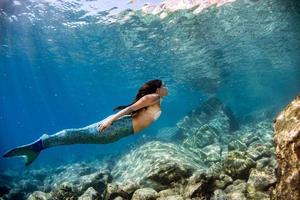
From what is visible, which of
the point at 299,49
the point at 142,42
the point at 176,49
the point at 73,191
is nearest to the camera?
the point at 73,191

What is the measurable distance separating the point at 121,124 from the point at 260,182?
316 cm

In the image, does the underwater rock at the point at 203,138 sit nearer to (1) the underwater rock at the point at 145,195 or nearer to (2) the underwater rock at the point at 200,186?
(2) the underwater rock at the point at 200,186

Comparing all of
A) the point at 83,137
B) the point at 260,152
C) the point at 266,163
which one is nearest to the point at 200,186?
the point at 266,163

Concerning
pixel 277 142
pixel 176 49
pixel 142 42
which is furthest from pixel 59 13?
Answer: pixel 277 142

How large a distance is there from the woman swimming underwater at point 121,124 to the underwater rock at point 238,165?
2.95 meters

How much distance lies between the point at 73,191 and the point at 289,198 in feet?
21.0

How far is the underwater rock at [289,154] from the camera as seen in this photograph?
4055mm

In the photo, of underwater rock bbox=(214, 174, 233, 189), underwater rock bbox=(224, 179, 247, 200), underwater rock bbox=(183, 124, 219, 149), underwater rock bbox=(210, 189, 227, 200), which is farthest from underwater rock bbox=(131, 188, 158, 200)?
underwater rock bbox=(183, 124, 219, 149)

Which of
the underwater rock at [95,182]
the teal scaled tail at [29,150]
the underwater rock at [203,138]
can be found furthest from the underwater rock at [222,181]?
the underwater rock at [203,138]

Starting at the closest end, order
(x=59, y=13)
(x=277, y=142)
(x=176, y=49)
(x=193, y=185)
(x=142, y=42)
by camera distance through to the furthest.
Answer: (x=277, y=142)
(x=193, y=185)
(x=59, y=13)
(x=142, y=42)
(x=176, y=49)

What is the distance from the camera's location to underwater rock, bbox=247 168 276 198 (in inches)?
250

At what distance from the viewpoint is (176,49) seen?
31.3 metres

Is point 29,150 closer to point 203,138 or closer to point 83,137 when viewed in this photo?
point 83,137

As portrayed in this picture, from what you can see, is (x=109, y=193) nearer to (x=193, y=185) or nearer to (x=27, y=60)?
(x=193, y=185)
